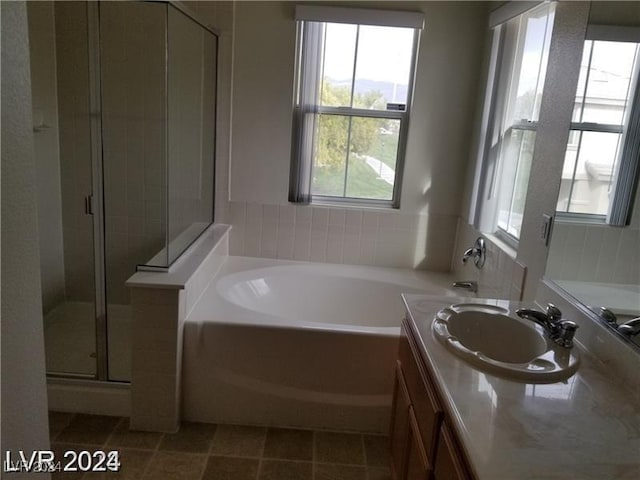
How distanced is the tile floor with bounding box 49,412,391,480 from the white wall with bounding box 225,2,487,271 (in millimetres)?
1266

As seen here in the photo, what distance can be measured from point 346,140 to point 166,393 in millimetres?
1839

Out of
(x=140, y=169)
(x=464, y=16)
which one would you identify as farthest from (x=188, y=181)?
(x=464, y=16)

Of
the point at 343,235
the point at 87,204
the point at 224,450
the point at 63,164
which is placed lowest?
the point at 224,450

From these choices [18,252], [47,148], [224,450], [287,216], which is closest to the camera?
[18,252]

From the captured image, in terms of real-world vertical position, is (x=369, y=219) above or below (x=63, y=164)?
below

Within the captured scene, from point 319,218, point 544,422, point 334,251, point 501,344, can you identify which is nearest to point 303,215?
point 319,218

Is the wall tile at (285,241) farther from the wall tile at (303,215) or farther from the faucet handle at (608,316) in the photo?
the faucet handle at (608,316)

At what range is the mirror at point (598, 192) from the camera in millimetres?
1583

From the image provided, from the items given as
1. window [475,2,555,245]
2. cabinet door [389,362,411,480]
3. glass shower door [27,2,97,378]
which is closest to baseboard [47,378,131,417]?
glass shower door [27,2,97,378]

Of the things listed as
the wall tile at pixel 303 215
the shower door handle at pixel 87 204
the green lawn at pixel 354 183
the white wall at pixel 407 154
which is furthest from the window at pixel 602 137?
the shower door handle at pixel 87 204

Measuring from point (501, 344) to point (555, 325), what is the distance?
237 millimetres

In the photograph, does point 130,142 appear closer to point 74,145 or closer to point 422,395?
point 74,145

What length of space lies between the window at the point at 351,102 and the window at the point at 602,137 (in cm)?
139

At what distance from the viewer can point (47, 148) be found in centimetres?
308
